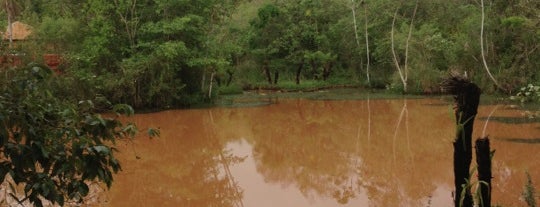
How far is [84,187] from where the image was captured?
118 inches

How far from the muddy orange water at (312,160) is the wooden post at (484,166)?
0.54 m

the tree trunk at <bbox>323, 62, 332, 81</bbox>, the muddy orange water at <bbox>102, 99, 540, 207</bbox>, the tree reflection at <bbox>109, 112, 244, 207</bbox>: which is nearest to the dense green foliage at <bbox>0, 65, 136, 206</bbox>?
the muddy orange water at <bbox>102, 99, 540, 207</bbox>

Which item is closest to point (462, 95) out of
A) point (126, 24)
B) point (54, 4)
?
point (126, 24)

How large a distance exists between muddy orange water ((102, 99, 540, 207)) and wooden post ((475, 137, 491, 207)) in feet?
1.77

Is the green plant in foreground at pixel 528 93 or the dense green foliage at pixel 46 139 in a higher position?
the dense green foliage at pixel 46 139

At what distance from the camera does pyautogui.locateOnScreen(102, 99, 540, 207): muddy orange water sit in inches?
376

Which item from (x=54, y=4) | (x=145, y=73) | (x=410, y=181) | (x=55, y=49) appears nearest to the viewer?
(x=410, y=181)

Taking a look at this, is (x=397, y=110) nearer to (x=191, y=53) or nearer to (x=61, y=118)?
(x=191, y=53)

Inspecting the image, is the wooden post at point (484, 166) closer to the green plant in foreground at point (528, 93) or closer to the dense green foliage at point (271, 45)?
the green plant in foreground at point (528, 93)

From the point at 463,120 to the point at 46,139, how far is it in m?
3.89

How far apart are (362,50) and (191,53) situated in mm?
15926

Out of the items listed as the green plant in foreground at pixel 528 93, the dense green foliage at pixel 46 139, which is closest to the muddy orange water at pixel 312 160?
the green plant in foreground at pixel 528 93

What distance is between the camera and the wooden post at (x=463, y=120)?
213 inches

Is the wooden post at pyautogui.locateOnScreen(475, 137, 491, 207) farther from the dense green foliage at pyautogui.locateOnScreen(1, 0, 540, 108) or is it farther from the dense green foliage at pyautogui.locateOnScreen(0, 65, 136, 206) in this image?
the dense green foliage at pyautogui.locateOnScreen(1, 0, 540, 108)
